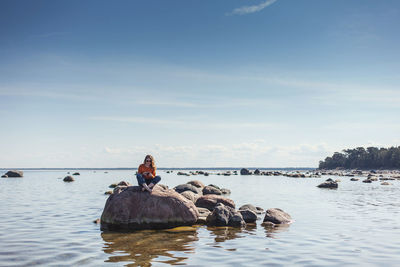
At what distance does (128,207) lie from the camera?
15.2m

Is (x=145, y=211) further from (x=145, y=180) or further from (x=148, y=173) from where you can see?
(x=148, y=173)

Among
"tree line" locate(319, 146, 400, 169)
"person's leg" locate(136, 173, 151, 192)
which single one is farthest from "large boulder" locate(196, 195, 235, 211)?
"tree line" locate(319, 146, 400, 169)

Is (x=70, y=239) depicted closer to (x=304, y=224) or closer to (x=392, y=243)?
(x=304, y=224)

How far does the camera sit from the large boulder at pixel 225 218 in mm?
16281

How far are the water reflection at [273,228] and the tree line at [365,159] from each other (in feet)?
380

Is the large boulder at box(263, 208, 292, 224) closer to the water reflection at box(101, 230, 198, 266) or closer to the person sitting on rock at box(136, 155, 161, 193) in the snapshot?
the water reflection at box(101, 230, 198, 266)

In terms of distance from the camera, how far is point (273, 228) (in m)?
15.5

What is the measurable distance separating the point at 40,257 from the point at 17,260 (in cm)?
62

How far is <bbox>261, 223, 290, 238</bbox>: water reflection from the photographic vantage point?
1420 cm

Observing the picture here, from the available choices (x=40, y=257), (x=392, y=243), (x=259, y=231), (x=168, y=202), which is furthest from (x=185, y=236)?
(x=392, y=243)

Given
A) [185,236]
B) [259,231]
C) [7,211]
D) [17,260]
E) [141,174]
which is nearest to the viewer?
[17,260]

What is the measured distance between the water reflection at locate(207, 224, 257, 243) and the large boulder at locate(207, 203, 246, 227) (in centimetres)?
36

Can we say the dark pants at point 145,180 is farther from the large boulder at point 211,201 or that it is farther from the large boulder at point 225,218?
the large boulder at point 211,201

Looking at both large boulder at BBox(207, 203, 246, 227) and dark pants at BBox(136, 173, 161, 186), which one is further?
large boulder at BBox(207, 203, 246, 227)
